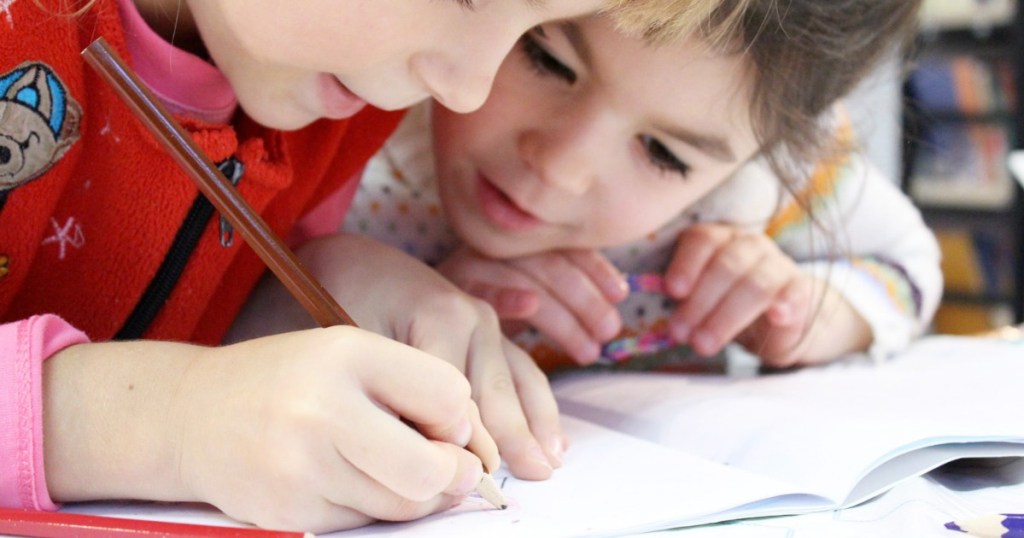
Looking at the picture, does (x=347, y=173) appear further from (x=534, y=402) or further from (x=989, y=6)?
(x=989, y=6)

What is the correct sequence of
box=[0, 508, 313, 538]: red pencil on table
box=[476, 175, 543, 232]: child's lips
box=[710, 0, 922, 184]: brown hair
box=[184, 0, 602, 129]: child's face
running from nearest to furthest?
1. box=[0, 508, 313, 538]: red pencil on table
2. box=[184, 0, 602, 129]: child's face
3. box=[710, 0, 922, 184]: brown hair
4. box=[476, 175, 543, 232]: child's lips

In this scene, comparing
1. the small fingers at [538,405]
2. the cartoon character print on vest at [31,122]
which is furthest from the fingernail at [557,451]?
the cartoon character print on vest at [31,122]

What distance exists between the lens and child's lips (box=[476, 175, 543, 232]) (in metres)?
0.66

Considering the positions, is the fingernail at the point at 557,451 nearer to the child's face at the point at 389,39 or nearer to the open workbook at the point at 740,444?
the open workbook at the point at 740,444

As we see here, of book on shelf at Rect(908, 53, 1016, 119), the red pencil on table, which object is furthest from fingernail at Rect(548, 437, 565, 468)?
book on shelf at Rect(908, 53, 1016, 119)

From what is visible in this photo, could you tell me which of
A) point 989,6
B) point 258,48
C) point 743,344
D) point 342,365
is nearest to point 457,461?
point 342,365

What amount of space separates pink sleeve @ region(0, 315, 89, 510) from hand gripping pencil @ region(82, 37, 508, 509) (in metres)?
0.09

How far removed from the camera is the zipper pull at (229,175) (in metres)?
0.53

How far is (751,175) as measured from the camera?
0.84 meters

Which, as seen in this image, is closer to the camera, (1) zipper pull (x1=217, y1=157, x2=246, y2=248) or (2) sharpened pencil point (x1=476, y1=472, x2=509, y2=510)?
(2) sharpened pencil point (x1=476, y1=472, x2=509, y2=510)

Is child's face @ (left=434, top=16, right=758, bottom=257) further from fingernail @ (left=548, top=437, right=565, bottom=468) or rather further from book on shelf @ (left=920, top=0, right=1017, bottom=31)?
book on shelf @ (left=920, top=0, right=1017, bottom=31)

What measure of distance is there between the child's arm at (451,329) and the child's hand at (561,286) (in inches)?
5.2

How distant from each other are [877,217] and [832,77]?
1.02 feet

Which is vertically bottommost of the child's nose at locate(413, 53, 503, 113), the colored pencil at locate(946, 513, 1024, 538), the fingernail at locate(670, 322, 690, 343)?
the fingernail at locate(670, 322, 690, 343)
